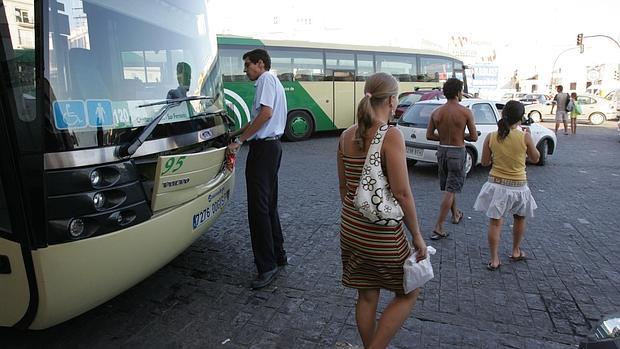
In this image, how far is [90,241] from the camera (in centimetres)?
235

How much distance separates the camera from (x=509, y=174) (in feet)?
12.9

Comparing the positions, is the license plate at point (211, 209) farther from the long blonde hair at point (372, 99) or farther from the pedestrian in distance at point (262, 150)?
the long blonde hair at point (372, 99)

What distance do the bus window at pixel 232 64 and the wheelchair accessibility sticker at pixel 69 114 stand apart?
1057 cm

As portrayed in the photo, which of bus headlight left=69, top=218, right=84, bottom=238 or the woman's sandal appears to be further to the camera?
the woman's sandal

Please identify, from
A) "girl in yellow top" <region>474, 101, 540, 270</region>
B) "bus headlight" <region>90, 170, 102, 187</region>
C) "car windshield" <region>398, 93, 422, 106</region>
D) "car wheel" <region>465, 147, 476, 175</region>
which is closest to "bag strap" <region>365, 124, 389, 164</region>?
"bus headlight" <region>90, 170, 102, 187</region>

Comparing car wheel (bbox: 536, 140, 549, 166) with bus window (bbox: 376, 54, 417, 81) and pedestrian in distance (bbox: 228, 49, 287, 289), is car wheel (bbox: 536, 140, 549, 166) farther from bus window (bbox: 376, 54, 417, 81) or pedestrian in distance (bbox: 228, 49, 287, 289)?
pedestrian in distance (bbox: 228, 49, 287, 289)

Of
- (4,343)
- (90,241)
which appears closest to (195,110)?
(90,241)

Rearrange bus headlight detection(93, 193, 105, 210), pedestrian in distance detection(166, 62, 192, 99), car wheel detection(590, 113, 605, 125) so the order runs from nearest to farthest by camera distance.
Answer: bus headlight detection(93, 193, 105, 210), pedestrian in distance detection(166, 62, 192, 99), car wheel detection(590, 113, 605, 125)

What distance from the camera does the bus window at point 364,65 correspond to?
15188 millimetres

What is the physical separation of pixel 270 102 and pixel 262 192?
0.74m

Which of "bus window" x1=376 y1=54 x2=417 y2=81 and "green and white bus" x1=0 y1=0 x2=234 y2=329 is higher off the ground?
"bus window" x1=376 y1=54 x2=417 y2=81

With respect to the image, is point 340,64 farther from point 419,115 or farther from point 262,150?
point 262,150

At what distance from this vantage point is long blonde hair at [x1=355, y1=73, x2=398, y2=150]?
2.21m

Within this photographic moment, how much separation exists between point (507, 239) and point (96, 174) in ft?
13.8
